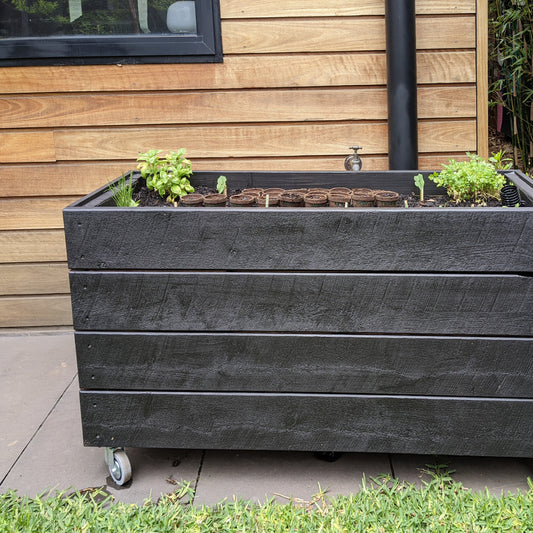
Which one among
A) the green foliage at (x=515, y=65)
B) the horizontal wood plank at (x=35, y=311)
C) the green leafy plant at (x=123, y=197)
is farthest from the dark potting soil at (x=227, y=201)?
the green foliage at (x=515, y=65)

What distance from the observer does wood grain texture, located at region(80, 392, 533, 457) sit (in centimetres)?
208

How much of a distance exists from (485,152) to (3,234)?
2.62 meters

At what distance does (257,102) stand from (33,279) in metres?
1.57

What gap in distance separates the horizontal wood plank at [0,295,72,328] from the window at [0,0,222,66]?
1265 millimetres

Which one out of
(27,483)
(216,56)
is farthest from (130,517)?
(216,56)

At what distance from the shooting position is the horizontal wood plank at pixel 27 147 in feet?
11.0

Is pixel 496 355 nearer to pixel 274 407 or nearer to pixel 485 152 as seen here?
pixel 274 407

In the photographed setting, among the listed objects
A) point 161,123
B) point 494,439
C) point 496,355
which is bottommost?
point 494,439

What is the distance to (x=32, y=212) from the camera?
11.4 feet

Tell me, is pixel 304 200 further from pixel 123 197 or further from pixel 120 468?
pixel 120 468

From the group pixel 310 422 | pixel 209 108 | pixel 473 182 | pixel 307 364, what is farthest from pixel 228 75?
pixel 310 422

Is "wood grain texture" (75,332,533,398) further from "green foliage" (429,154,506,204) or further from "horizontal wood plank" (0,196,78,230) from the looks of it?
"horizontal wood plank" (0,196,78,230)

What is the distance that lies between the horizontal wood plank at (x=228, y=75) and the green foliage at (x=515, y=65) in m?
1.34

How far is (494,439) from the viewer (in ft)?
6.85
